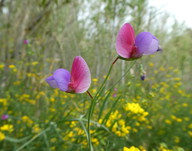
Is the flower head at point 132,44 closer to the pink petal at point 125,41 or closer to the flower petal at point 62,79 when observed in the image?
the pink petal at point 125,41

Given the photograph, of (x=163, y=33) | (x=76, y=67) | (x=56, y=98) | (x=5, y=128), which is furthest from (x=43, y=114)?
(x=163, y=33)

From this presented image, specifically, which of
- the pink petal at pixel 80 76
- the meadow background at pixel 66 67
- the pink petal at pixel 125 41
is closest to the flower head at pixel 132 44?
the pink petal at pixel 125 41

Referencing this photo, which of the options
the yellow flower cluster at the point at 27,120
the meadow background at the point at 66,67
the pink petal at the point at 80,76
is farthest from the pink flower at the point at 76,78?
the yellow flower cluster at the point at 27,120

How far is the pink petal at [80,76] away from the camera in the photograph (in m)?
0.64

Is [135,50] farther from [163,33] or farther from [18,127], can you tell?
[163,33]

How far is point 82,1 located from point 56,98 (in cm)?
151

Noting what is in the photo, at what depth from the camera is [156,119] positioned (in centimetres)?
284

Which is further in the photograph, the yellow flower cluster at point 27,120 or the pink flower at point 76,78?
the yellow flower cluster at point 27,120

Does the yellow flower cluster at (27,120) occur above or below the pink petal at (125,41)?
below

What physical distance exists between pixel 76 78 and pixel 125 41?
0.19 meters

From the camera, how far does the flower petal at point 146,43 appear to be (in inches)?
25.6

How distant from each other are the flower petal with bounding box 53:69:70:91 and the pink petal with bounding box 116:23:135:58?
19 centimetres

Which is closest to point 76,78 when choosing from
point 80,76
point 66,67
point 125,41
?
point 80,76

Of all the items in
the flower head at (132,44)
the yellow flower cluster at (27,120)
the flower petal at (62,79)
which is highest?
the flower head at (132,44)
